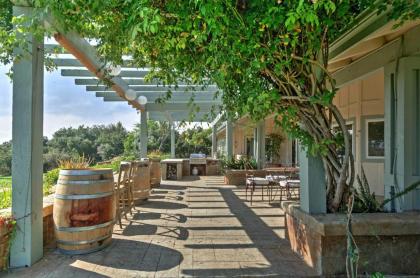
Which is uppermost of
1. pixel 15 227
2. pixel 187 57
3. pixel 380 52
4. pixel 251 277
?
pixel 380 52

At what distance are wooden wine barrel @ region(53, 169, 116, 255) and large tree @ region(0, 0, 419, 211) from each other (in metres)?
1.63

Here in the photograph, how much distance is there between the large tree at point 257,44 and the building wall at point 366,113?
340cm

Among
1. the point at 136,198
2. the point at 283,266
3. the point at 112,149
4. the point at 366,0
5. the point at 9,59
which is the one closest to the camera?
the point at 366,0

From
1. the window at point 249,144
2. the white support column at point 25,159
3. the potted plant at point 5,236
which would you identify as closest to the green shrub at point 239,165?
the window at point 249,144

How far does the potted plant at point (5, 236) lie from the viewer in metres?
2.91

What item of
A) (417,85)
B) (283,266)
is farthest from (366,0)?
(283,266)

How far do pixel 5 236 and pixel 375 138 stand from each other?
6652 mm

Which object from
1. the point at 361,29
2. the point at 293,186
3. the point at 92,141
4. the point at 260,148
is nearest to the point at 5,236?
the point at 361,29

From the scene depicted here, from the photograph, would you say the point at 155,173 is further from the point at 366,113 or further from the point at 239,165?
the point at 366,113

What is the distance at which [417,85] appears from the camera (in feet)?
11.1

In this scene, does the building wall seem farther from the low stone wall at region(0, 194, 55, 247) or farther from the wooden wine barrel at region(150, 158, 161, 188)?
the low stone wall at region(0, 194, 55, 247)

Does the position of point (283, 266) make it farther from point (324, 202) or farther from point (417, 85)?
point (417, 85)

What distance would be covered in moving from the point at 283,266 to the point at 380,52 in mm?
3007

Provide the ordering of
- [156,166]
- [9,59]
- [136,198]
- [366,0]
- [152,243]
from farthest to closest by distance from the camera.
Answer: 1. [156,166]
2. [136,198]
3. [152,243]
4. [9,59]
5. [366,0]
